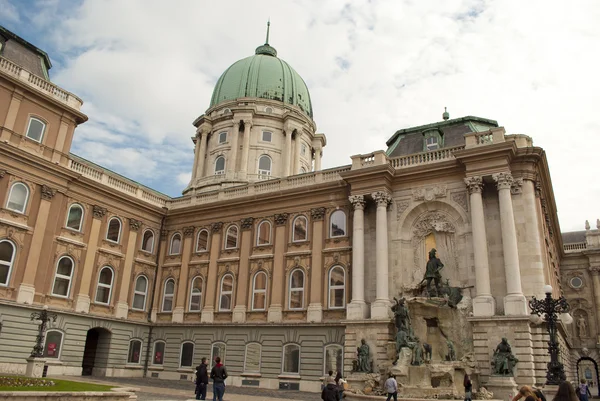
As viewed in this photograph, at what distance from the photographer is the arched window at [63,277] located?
28969mm

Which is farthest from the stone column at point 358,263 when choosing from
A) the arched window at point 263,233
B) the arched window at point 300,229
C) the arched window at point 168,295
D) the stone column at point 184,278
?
the arched window at point 168,295

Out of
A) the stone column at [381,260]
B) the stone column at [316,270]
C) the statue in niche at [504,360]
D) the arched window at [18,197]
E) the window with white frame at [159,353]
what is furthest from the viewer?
the window with white frame at [159,353]

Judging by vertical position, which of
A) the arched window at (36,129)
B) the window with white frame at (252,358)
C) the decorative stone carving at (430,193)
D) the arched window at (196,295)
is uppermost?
the arched window at (36,129)

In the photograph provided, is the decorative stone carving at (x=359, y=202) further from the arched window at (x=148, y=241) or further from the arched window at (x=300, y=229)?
the arched window at (x=148, y=241)

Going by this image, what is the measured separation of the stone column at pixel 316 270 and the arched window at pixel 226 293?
6.13 meters

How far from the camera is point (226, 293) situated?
3275 centimetres

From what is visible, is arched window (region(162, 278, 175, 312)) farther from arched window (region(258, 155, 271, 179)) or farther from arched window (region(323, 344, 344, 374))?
arched window (region(258, 155, 271, 179))

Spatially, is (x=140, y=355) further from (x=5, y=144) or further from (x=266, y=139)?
(x=266, y=139)

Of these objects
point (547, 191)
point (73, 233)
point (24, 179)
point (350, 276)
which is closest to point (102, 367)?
point (73, 233)

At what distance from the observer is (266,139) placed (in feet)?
156

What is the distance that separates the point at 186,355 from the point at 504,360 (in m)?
20.0

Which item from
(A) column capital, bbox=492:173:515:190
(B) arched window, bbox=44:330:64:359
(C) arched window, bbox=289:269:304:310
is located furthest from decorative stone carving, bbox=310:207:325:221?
(B) arched window, bbox=44:330:64:359

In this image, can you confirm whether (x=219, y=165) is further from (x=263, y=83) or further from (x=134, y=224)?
(x=134, y=224)

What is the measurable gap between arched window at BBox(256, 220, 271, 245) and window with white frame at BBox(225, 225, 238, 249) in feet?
6.06
